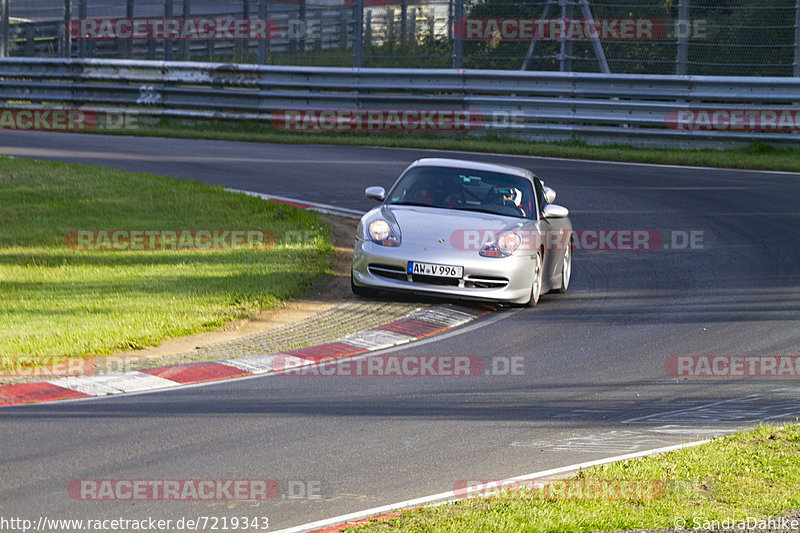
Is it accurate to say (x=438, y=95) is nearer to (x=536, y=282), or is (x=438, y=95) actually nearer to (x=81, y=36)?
(x=81, y=36)

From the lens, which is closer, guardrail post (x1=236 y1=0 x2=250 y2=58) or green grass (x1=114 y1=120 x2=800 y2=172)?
green grass (x1=114 y1=120 x2=800 y2=172)

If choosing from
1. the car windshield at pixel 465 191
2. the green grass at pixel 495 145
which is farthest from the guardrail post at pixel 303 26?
the car windshield at pixel 465 191

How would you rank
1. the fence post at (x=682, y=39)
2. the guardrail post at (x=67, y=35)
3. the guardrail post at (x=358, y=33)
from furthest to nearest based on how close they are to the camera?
the guardrail post at (x=67, y=35), the guardrail post at (x=358, y=33), the fence post at (x=682, y=39)

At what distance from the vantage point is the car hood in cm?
1048

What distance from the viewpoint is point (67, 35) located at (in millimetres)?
25578

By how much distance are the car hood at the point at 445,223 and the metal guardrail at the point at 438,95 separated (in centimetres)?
1072

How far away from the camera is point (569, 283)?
1201 cm

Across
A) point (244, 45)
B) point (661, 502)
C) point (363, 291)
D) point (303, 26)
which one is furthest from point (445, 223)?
point (244, 45)

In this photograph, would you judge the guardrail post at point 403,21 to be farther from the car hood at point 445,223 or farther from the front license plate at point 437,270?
the front license plate at point 437,270

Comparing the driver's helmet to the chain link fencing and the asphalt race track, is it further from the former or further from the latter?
the chain link fencing

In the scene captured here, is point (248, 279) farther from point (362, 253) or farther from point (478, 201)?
point (478, 201)

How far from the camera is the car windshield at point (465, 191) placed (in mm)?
11297

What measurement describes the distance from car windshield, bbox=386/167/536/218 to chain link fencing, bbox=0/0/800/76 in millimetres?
10287

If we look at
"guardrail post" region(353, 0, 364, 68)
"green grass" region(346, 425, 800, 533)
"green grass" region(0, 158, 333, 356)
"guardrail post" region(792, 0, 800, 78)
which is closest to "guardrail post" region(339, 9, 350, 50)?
"guardrail post" region(353, 0, 364, 68)
